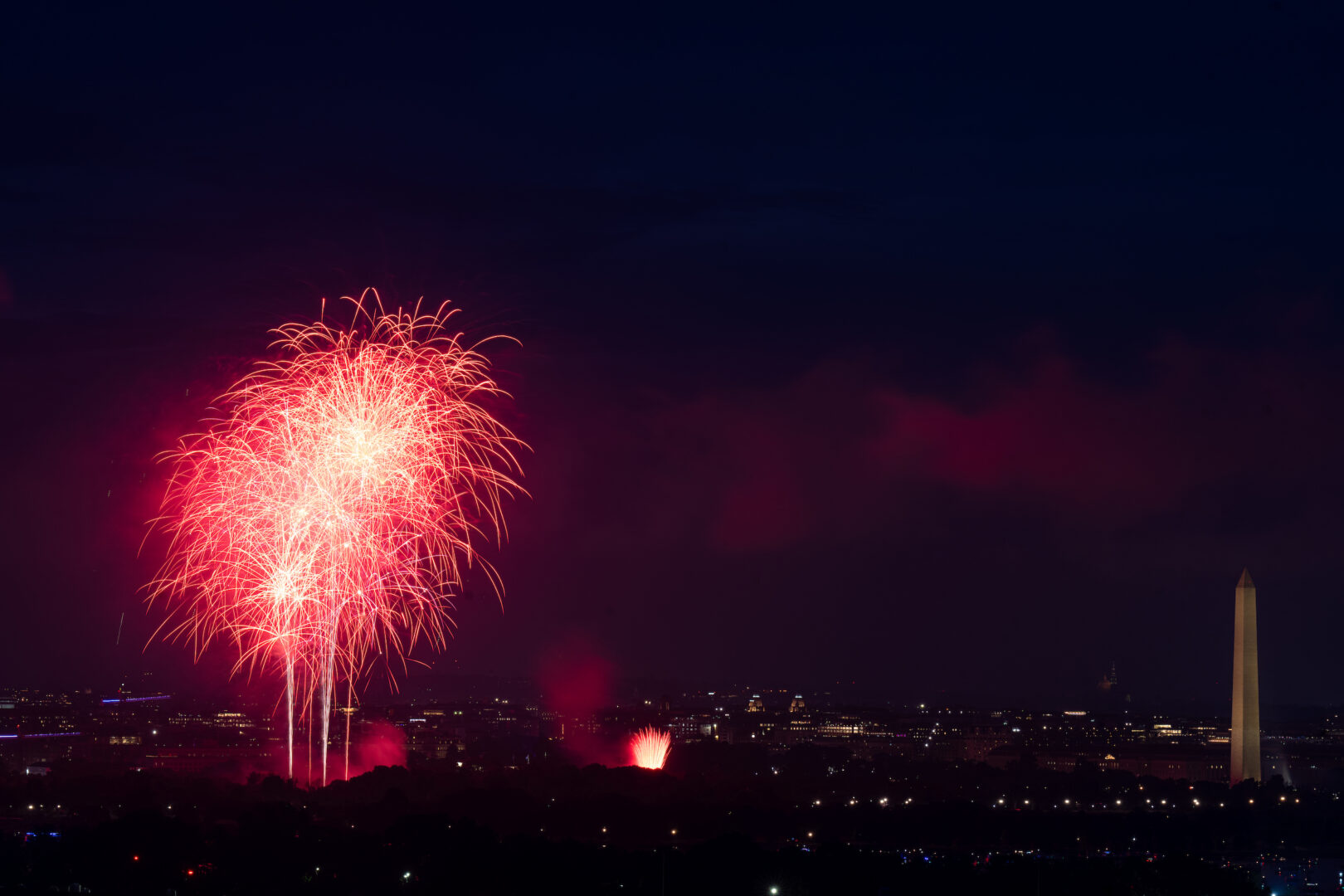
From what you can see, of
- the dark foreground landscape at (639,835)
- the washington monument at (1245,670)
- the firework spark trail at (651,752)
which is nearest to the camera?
the dark foreground landscape at (639,835)

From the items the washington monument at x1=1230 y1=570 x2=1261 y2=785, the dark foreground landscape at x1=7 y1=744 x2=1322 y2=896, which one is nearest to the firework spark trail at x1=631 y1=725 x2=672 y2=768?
the dark foreground landscape at x1=7 y1=744 x2=1322 y2=896

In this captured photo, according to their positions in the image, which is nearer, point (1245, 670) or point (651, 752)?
point (1245, 670)

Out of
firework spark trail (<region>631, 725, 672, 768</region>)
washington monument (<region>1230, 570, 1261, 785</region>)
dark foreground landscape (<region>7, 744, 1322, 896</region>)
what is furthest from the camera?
firework spark trail (<region>631, 725, 672, 768</region>)

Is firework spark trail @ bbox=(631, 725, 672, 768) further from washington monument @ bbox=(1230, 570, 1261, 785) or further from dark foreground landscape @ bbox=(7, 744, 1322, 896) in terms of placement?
washington monument @ bbox=(1230, 570, 1261, 785)

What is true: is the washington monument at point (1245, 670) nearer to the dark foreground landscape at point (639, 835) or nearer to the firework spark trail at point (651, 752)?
the dark foreground landscape at point (639, 835)

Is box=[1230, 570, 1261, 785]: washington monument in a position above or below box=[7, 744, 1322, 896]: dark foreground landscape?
above

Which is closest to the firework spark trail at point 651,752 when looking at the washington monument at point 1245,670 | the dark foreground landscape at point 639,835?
the dark foreground landscape at point 639,835

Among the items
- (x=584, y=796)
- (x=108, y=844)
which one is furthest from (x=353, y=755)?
(x=108, y=844)

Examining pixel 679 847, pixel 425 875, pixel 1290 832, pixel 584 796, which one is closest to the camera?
pixel 425 875

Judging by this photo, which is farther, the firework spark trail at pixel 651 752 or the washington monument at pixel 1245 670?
the firework spark trail at pixel 651 752

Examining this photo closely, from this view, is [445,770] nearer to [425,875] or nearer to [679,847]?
[679,847]

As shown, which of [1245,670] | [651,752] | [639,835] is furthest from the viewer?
[651,752]
